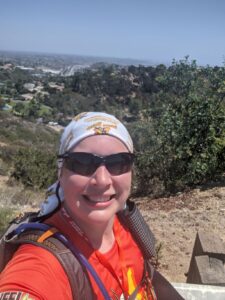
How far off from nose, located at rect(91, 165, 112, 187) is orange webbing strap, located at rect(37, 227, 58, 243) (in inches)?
7.7

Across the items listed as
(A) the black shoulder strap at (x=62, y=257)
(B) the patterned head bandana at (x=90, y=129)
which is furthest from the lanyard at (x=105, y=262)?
(B) the patterned head bandana at (x=90, y=129)

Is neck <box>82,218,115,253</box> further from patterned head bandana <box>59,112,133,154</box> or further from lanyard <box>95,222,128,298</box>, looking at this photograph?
patterned head bandana <box>59,112,133,154</box>

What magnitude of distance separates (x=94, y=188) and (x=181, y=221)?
3632 millimetres

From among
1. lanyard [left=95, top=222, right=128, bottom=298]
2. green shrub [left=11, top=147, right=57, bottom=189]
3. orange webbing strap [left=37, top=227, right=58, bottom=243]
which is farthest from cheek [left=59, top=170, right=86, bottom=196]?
green shrub [left=11, top=147, right=57, bottom=189]

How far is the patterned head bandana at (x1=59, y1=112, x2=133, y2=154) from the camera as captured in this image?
4.20 feet

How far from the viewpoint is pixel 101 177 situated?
1284 millimetres

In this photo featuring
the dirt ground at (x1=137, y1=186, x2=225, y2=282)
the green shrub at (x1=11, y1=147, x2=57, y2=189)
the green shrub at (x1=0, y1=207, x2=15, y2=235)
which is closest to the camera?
the dirt ground at (x1=137, y1=186, x2=225, y2=282)

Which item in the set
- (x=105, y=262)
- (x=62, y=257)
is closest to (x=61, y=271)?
(x=62, y=257)

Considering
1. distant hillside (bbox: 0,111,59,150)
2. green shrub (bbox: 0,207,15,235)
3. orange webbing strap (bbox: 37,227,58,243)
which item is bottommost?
distant hillside (bbox: 0,111,59,150)

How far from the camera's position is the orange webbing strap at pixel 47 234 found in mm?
1135

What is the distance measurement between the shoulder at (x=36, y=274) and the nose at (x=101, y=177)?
11.1 inches

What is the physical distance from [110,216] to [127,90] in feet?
190

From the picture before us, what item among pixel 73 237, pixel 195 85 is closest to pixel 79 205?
pixel 73 237

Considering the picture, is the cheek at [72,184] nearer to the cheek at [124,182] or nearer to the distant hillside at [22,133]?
the cheek at [124,182]
